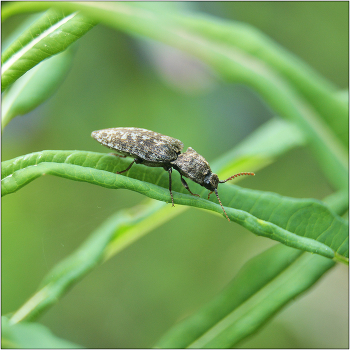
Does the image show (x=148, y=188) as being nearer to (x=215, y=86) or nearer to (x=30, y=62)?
(x=30, y=62)

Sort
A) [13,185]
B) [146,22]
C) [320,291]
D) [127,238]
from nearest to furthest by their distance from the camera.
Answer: [13,185]
[146,22]
[127,238]
[320,291]

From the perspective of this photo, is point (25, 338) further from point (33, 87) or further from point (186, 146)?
point (186, 146)

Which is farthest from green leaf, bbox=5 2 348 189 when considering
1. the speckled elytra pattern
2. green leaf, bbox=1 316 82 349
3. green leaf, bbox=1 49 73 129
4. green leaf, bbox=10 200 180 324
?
green leaf, bbox=1 316 82 349

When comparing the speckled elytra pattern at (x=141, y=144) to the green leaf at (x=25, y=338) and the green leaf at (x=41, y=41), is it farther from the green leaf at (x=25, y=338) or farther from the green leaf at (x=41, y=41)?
the green leaf at (x=25, y=338)

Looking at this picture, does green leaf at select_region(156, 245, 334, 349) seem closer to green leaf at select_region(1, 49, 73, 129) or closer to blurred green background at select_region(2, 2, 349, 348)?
blurred green background at select_region(2, 2, 349, 348)

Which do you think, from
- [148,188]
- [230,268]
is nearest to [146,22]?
[148,188]
